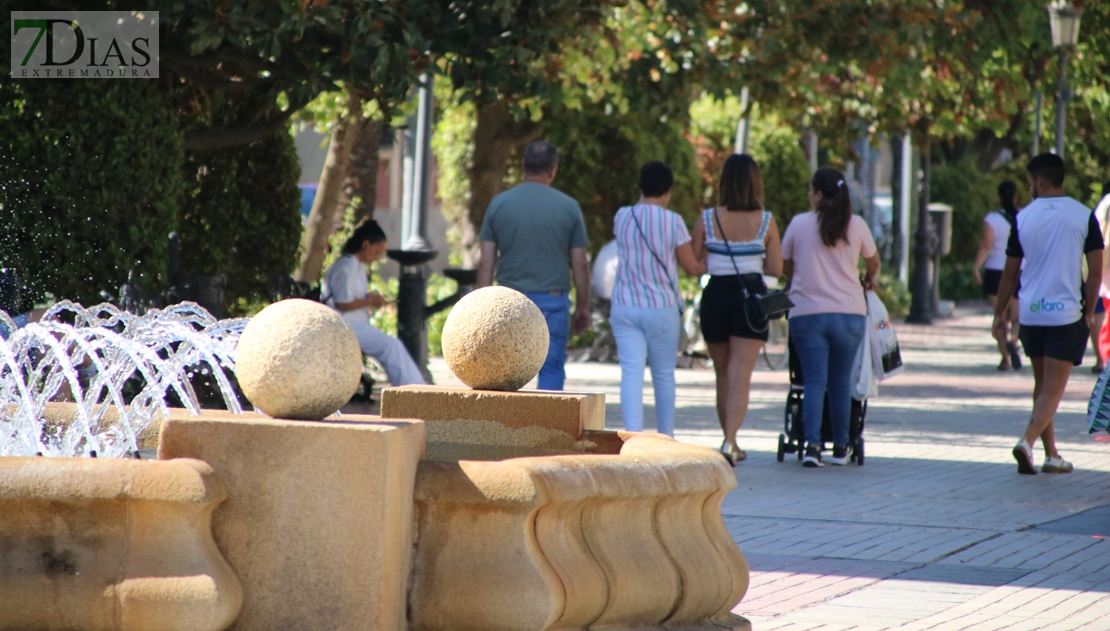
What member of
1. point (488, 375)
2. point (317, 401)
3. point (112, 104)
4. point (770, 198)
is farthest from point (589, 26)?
point (770, 198)

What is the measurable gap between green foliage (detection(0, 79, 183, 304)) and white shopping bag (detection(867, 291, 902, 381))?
4789 mm

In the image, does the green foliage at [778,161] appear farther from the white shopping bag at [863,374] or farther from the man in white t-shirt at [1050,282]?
the man in white t-shirt at [1050,282]

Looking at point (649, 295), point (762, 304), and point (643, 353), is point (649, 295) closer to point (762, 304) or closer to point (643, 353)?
point (643, 353)

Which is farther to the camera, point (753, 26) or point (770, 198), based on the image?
point (770, 198)

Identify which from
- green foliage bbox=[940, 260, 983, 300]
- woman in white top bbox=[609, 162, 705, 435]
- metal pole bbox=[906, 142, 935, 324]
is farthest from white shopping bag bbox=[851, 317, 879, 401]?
green foliage bbox=[940, 260, 983, 300]

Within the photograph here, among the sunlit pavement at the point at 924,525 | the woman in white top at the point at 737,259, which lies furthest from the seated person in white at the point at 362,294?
the woman in white top at the point at 737,259

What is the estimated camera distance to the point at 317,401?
13.8 ft

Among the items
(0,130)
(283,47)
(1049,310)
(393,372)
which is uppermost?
(283,47)

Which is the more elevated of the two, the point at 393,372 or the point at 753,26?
the point at 753,26

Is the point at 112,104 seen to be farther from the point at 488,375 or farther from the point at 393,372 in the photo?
the point at 488,375

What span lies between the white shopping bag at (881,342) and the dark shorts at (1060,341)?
0.94 m

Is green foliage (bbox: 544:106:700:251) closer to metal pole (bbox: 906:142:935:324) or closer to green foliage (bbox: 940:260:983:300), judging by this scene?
metal pole (bbox: 906:142:935:324)

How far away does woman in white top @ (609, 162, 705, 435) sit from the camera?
363 inches

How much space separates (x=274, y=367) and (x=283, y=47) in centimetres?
596
